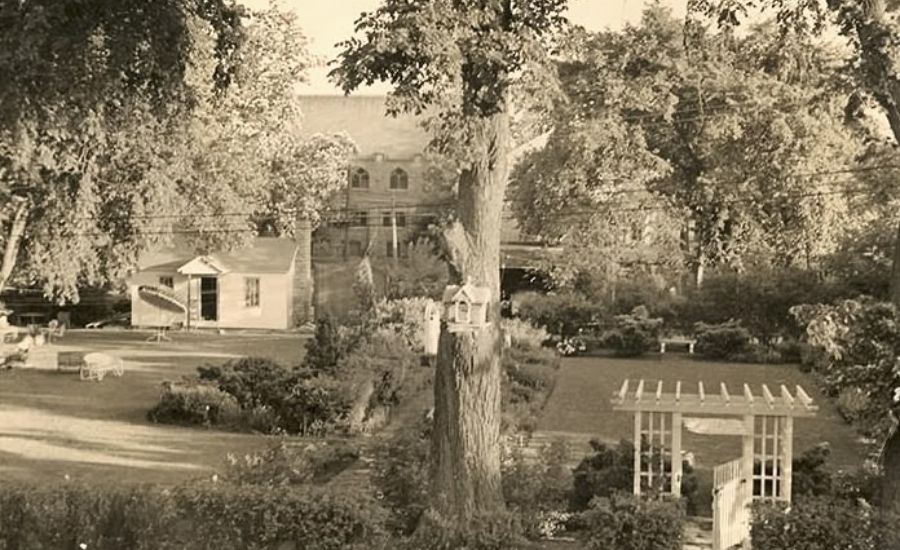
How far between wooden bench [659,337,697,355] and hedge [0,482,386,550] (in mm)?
26265

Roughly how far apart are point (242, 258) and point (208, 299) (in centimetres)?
205

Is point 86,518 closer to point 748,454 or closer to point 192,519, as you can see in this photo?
point 192,519

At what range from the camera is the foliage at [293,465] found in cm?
1322

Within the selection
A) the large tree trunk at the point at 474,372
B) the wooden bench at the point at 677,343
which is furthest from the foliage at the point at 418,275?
the large tree trunk at the point at 474,372

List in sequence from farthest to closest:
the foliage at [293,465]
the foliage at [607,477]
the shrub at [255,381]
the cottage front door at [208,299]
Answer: the cottage front door at [208,299] → the shrub at [255,381] → the foliage at [607,477] → the foliage at [293,465]

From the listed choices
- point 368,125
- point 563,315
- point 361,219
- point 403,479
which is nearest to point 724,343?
point 563,315

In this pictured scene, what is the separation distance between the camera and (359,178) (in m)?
62.3

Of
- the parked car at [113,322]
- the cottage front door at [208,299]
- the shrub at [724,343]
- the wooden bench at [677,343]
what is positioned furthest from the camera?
the parked car at [113,322]

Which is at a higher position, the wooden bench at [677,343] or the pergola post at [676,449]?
the wooden bench at [677,343]

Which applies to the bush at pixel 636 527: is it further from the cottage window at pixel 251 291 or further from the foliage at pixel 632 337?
the cottage window at pixel 251 291

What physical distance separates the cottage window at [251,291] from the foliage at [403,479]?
1131 inches

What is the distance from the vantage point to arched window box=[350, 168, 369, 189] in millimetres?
62094

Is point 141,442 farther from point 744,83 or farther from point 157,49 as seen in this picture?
point 744,83

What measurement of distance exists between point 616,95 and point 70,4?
2631 centimetres
